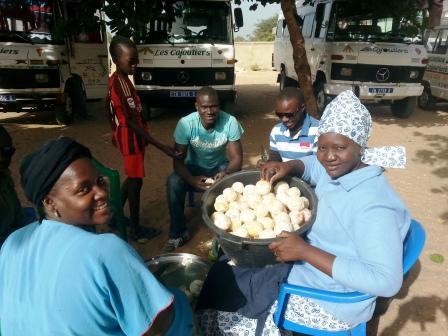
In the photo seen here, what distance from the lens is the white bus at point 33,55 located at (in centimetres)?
680

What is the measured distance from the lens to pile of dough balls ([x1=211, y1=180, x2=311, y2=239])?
212 cm

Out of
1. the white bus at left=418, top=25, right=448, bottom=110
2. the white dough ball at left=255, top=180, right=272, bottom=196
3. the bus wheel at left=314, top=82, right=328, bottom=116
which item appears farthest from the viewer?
the white bus at left=418, top=25, right=448, bottom=110

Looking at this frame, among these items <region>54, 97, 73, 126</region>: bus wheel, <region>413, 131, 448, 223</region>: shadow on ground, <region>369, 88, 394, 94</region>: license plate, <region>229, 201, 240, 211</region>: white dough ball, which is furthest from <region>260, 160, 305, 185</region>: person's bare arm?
<region>54, 97, 73, 126</region>: bus wheel

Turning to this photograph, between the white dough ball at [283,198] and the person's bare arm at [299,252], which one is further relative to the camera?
the white dough ball at [283,198]

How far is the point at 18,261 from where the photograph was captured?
126 cm

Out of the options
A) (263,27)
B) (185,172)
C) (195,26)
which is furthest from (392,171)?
(263,27)

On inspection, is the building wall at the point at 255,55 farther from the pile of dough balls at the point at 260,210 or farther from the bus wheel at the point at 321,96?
the pile of dough balls at the point at 260,210

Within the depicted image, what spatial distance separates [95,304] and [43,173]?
478 millimetres

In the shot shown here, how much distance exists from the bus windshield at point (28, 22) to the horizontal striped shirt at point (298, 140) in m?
5.79

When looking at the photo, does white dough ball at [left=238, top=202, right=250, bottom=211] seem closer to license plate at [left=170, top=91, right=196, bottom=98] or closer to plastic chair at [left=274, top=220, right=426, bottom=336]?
plastic chair at [left=274, top=220, right=426, bottom=336]

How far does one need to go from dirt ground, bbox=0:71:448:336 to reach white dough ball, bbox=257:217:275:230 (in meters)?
1.23

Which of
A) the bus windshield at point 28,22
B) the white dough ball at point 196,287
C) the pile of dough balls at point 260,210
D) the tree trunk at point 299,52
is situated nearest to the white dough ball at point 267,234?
the pile of dough balls at point 260,210

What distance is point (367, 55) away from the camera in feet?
24.8

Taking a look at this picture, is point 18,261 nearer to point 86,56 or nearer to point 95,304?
point 95,304
